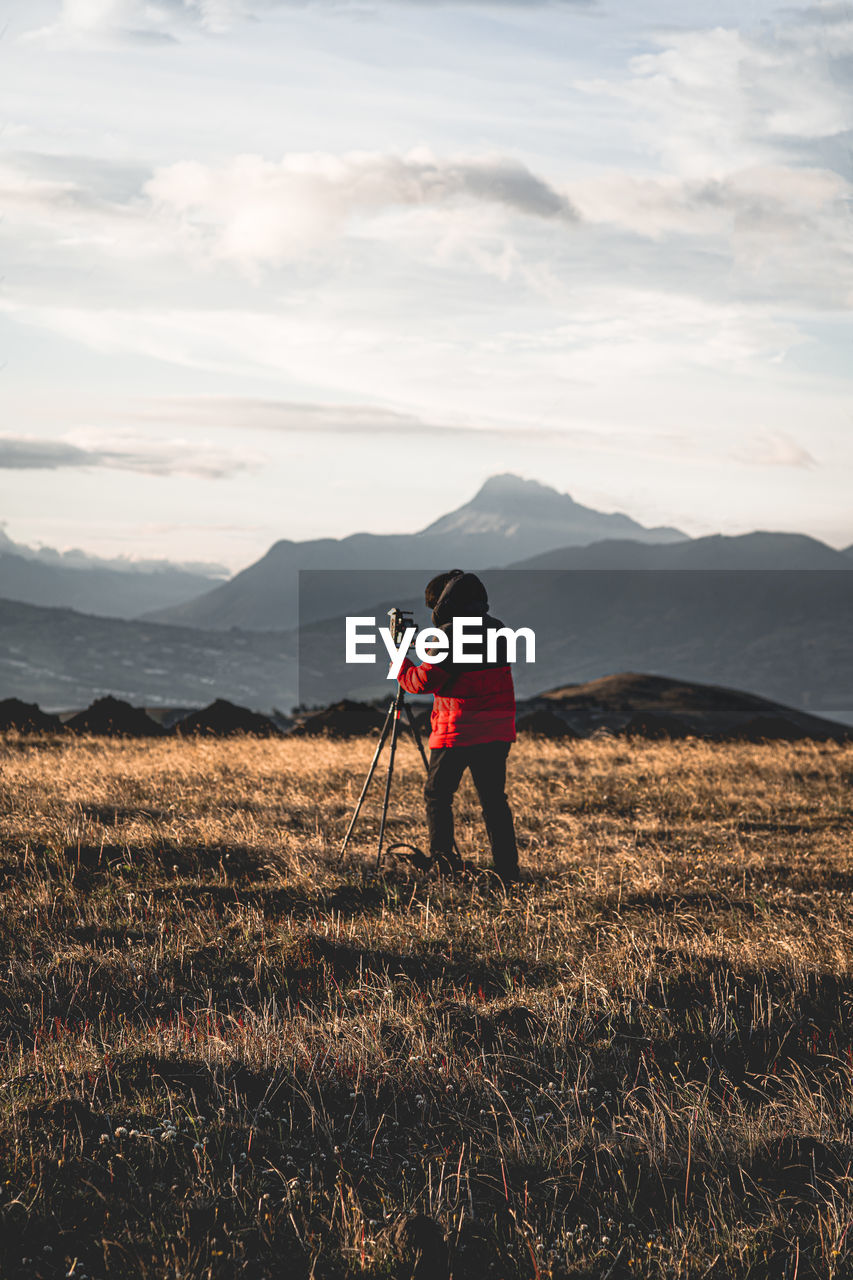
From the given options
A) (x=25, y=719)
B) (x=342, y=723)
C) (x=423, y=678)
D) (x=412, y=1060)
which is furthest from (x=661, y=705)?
(x=412, y=1060)

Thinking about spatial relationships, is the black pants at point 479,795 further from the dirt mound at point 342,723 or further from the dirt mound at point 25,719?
the dirt mound at point 342,723

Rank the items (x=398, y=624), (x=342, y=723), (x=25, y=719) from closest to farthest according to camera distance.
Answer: (x=398, y=624) < (x=25, y=719) < (x=342, y=723)

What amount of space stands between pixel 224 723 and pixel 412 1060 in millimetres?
17603

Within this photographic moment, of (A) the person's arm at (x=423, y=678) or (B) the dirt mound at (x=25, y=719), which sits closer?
(A) the person's arm at (x=423, y=678)

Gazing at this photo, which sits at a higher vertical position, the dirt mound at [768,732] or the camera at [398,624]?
the camera at [398,624]

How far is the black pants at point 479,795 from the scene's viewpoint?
762 cm

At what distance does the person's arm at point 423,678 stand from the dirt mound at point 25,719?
12682 mm

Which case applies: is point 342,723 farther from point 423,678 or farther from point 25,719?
point 423,678

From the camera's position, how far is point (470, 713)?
7.56 m

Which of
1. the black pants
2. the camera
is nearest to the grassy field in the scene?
the black pants

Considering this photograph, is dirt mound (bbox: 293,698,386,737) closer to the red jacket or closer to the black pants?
the black pants

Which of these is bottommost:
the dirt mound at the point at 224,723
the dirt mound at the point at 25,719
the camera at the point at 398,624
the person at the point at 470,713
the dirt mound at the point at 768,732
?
the dirt mound at the point at 768,732

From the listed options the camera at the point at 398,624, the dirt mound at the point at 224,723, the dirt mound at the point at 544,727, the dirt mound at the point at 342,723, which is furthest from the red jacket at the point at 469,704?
the dirt mound at the point at 544,727

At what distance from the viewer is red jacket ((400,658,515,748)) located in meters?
7.51
